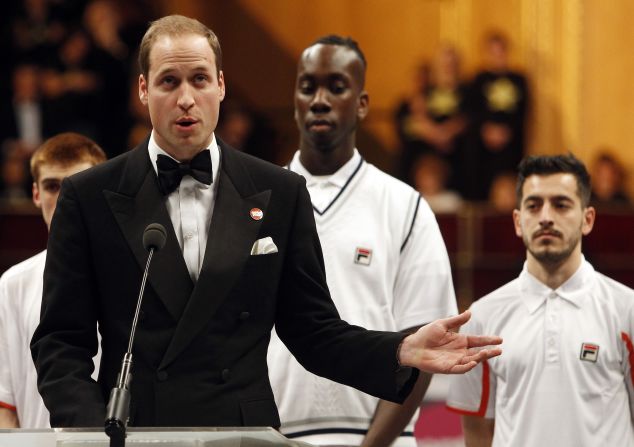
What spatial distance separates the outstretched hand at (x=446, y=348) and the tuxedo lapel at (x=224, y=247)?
18.2 inches

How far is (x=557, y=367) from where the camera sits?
4156 millimetres

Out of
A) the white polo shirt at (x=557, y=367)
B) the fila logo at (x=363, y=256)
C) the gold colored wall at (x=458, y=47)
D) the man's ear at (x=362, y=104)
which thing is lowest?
the white polo shirt at (x=557, y=367)

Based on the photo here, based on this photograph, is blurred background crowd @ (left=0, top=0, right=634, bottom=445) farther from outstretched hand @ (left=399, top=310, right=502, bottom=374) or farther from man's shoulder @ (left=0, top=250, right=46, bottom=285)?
outstretched hand @ (left=399, top=310, right=502, bottom=374)

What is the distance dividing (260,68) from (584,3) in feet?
11.0

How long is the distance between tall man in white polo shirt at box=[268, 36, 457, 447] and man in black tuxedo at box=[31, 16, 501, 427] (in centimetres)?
95

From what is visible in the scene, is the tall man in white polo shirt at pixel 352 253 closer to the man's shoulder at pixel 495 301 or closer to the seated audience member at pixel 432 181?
the man's shoulder at pixel 495 301

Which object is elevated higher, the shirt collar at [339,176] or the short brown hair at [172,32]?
the short brown hair at [172,32]

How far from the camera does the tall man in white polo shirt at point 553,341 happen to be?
13.4 ft

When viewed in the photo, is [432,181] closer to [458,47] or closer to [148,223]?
[458,47]

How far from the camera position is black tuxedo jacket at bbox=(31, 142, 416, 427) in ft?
9.70

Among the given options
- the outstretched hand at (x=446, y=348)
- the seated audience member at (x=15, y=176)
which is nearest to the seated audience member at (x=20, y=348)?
the outstretched hand at (x=446, y=348)

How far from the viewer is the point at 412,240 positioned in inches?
166

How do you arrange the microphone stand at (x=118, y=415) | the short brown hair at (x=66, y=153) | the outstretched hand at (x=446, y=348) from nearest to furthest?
the microphone stand at (x=118, y=415)
the outstretched hand at (x=446, y=348)
the short brown hair at (x=66, y=153)

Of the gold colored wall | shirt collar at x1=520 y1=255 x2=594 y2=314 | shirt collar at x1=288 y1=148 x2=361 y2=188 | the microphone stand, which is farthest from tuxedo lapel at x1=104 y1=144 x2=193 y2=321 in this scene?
the gold colored wall
